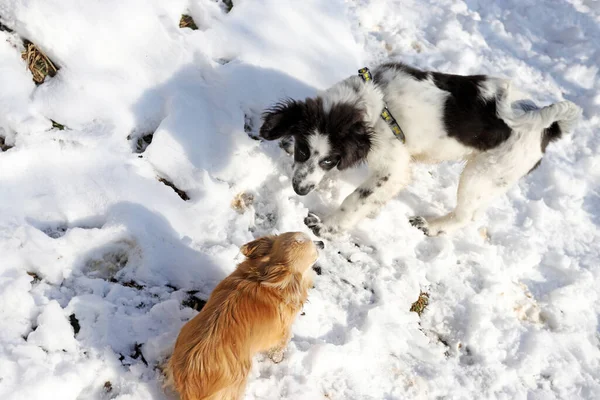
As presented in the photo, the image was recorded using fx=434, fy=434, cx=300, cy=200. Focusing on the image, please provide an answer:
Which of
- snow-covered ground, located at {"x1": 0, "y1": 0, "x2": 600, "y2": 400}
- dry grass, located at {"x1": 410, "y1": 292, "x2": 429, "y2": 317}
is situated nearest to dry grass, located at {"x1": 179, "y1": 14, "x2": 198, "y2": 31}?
snow-covered ground, located at {"x1": 0, "y1": 0, "x2": 600, "y2": 400}

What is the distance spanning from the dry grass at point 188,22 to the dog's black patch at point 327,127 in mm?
1391

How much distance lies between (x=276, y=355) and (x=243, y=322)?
Result: 2.04 feet

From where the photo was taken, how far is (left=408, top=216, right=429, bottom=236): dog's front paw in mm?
4074

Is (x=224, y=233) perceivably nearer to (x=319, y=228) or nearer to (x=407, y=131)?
(x=319, y=228)

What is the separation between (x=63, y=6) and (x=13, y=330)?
251 centimetres

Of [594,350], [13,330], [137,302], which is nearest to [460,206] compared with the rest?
[594,350]

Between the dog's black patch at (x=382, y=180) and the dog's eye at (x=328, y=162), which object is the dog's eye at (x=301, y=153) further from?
the dog's black patch at (x=382, y=180)

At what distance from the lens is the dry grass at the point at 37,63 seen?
335 cm

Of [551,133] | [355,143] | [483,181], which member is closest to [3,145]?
[355,143]

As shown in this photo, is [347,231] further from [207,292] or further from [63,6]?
[63,6]

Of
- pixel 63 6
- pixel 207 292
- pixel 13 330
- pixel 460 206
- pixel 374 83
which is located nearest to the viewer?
pixel 13 330

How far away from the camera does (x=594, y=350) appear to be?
374 cm

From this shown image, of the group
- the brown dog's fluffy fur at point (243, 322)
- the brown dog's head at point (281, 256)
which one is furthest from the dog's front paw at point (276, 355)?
the brown dog's head at point (281, 256)

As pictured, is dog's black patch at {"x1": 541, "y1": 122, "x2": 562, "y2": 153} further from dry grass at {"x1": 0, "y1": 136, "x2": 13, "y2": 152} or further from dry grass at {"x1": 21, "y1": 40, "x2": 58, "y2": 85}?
dry grass at {"x1": 0, "y1": 136, "x2": 13, "y2": 152}
